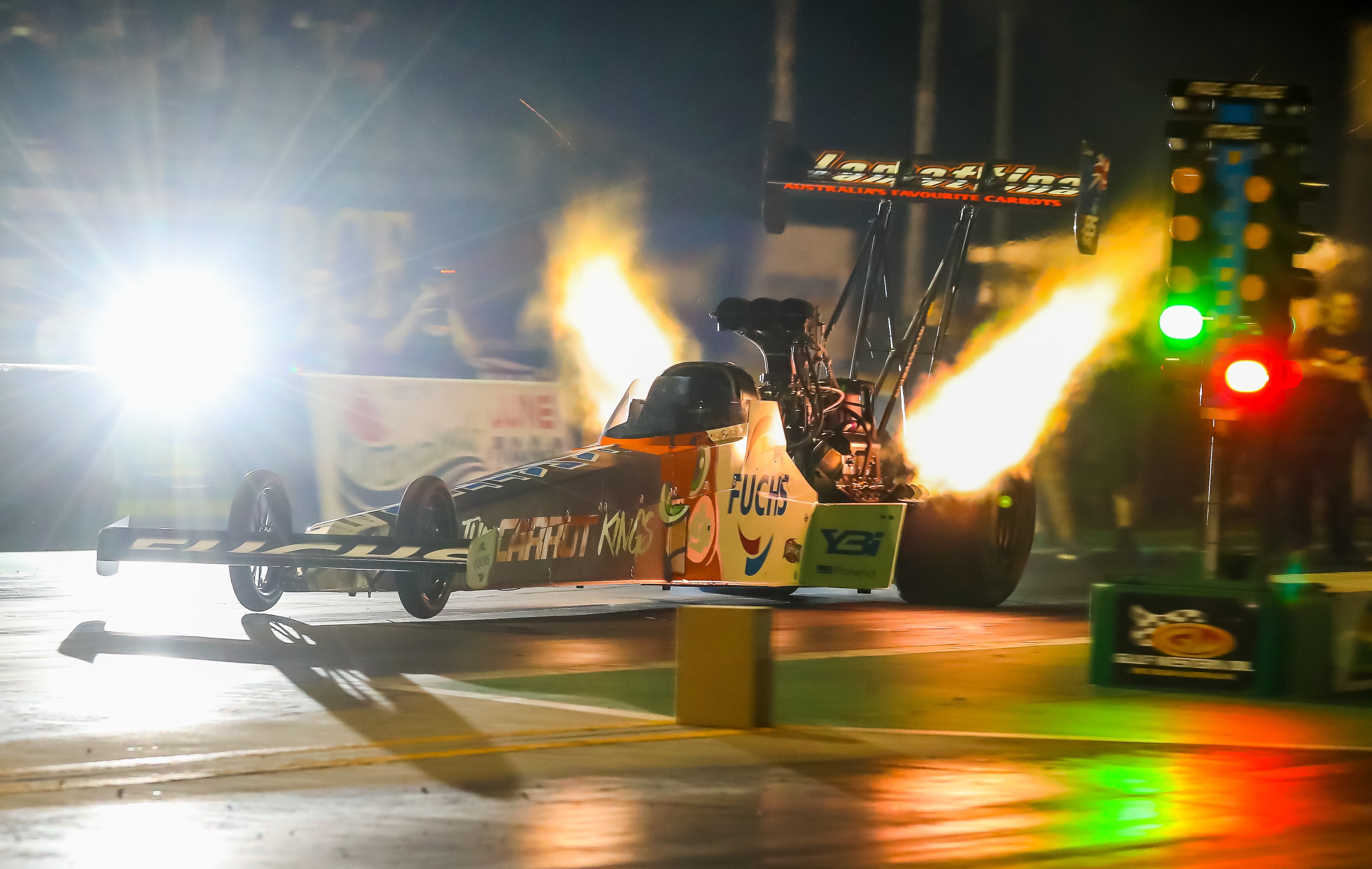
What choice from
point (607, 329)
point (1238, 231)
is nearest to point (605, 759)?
point (1238, 231)

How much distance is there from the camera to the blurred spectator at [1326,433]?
54.1ft

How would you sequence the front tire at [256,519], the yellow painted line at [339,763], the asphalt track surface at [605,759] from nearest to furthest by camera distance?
1. the asphalt track surface at [605,759]
2. the yellow painted line at [339,763]
3. the front tire at [256,519]

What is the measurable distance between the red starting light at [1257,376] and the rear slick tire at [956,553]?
6971 mm

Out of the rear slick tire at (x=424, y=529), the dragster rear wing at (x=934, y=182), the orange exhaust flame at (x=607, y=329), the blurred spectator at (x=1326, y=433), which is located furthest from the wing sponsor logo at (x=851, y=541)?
the rear slick tire at (x=424, y=529)

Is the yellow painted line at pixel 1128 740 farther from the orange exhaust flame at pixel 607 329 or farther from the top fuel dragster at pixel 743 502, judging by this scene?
the orange exhaust flame at pixel 607 329

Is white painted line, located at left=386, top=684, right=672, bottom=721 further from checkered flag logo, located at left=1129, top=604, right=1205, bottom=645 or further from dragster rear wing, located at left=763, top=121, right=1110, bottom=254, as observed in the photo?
dragster rear wing, located at left=763, top=121, right=1110, bottom=254

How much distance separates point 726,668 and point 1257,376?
3673 millimetres

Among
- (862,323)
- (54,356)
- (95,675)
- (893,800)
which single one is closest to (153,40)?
(54,356)

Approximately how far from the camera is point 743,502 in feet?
50.4

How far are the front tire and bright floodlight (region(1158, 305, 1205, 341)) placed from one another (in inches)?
253

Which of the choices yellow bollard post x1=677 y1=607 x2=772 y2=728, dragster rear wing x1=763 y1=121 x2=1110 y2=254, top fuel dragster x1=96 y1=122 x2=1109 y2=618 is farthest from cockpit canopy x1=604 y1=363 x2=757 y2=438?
yellow bollard post x1=677 y1=607 x2=772 y2=728

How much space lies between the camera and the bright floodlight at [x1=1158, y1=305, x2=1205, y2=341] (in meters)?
10.3

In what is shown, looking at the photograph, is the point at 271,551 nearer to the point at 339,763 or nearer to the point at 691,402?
the point at 691,402

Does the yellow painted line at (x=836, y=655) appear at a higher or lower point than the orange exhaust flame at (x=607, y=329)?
lower
